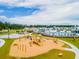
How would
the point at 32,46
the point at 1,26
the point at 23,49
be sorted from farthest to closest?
the point at 1,26 → the point at 32,46 → the point at 23,49

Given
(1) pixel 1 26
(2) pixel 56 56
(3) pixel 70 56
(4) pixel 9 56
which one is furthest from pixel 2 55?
(1) pixel 1 26

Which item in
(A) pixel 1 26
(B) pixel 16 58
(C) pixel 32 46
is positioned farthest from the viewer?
(A) pixel 1 26

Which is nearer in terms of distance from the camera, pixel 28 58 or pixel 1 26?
pixel 28 58

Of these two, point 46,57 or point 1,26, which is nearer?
point 46,57

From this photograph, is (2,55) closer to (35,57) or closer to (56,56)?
(35,57)

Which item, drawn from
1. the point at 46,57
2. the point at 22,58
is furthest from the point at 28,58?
the point at 46,57

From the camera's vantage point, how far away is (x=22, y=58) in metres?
31.8

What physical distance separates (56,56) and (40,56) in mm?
2811

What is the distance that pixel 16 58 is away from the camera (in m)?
31.5

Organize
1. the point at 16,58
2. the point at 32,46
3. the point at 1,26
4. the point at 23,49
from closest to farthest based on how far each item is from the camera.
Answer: the point at 16,58, the point at 23,49, the point at 32,46, the point at 1,26

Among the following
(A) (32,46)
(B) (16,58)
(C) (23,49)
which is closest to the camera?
(B) (16,58)

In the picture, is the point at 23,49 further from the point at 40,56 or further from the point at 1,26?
the point at 1,26

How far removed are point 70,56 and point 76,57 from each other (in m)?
1.14

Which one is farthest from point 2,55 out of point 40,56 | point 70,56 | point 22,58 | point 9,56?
point 70,56
